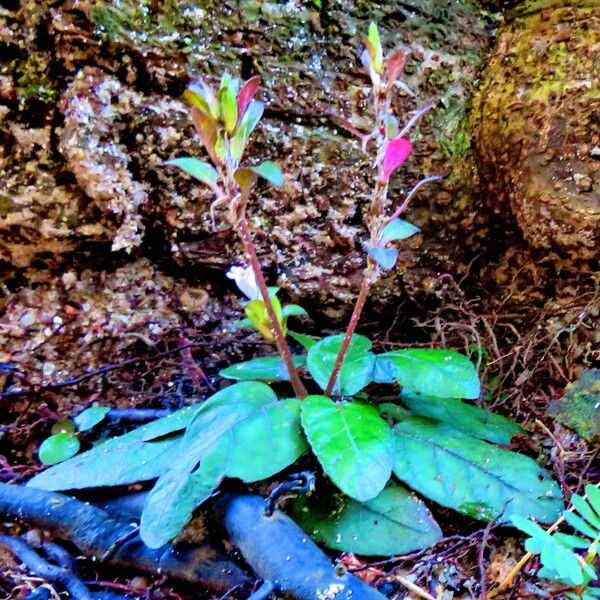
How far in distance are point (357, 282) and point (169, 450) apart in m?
0.76

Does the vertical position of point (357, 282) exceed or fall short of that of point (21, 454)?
it exceeds it

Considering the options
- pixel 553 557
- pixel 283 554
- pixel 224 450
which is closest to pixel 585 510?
pixel 553 557

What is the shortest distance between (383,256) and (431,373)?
326mm

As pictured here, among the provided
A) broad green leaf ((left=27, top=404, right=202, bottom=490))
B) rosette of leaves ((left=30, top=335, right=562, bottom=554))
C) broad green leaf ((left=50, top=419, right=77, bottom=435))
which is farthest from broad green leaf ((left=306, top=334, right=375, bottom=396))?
broad green leaf ((left=50, top=419, right=77, bottom=435))

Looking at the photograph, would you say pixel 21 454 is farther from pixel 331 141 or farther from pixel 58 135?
pixel 331 141

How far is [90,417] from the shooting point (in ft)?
4.76

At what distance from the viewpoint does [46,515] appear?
3.71 ft

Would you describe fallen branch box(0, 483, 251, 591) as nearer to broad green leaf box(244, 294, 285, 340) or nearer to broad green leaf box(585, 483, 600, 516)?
broad green leaf box(244, 294, 285, 340)

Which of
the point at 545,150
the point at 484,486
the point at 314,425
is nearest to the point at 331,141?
the point at 545,150

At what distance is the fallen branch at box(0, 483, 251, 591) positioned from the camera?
102cm

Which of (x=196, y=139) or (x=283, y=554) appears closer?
(x=283, y=554)

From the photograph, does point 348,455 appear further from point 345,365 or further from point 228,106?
point 228,106

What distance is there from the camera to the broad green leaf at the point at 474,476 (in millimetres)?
1105

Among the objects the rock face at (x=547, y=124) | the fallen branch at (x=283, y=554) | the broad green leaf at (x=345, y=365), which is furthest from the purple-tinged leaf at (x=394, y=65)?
the fallen branch at (x=283, y=554)
